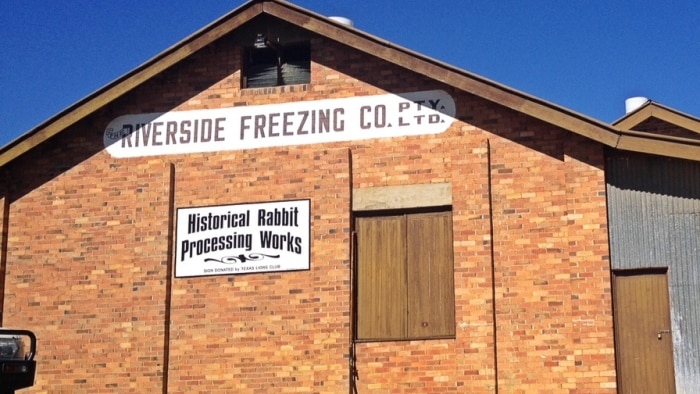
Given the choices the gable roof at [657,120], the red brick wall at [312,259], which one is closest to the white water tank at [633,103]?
the gable roof at [657,120]

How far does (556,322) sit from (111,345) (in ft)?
24.2

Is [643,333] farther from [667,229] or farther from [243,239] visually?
[243,239]

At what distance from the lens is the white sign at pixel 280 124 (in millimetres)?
18328

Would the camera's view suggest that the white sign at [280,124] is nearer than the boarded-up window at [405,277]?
No

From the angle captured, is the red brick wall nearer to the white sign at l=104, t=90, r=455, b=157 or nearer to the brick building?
the brick building

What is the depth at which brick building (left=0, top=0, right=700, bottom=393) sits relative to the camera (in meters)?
17.1

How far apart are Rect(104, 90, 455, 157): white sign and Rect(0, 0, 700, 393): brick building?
35 mm

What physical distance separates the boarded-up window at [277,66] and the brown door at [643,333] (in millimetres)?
6321

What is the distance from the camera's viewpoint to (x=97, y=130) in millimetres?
19859

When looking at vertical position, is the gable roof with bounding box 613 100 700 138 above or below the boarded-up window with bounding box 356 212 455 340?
above

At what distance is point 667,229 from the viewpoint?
16766mm

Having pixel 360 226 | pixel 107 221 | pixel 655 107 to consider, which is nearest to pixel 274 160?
pixel 360 226

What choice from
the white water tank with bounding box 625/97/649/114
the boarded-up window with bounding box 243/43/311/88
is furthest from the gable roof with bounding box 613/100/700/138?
the boarded-up window with bounding box 243/43/311/88

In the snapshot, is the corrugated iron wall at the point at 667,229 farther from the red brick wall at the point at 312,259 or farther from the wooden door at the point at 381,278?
the wooden door at the point at 381,278
